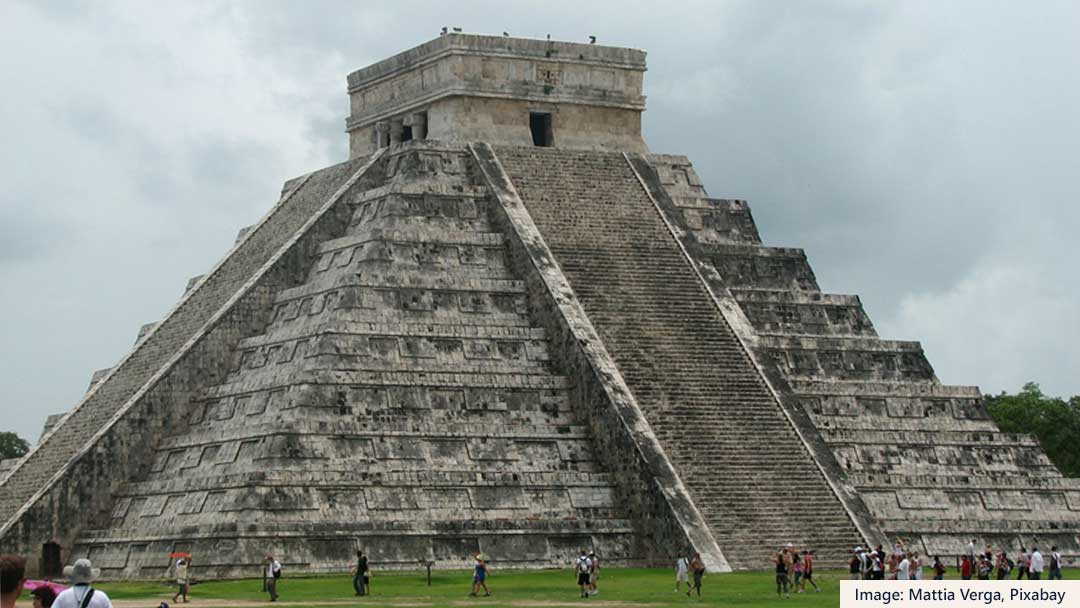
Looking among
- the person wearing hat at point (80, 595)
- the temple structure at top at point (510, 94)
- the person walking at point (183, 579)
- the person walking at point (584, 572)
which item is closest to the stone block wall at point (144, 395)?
the temple structure at top at point (510, 94)

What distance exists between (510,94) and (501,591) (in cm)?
1596

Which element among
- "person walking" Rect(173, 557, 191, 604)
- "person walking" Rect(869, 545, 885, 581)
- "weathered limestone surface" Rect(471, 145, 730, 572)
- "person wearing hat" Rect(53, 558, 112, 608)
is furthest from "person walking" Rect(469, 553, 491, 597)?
"person wearing hat" Rect(53, 558, 112, 608)

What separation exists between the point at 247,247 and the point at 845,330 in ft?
44.9

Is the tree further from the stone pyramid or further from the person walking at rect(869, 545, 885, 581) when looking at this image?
the person walking at rect(869, 545, 885, 581)

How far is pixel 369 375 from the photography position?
3712 cm

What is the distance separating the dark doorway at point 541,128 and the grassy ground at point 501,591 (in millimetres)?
12970

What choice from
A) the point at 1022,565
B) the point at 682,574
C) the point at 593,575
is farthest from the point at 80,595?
the point at 1022,565

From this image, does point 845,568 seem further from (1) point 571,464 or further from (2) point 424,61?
(2) point 424,61

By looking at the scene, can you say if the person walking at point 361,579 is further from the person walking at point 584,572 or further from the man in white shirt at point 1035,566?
the man in white shirt at point 1035,566

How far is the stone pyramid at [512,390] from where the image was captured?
35625 mm

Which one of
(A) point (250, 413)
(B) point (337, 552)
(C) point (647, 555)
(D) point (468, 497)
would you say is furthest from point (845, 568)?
(A) point (250, 413)

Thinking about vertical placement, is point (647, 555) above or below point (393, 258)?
below

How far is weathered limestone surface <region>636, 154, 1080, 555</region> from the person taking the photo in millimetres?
39750

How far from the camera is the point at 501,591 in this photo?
3133cm
